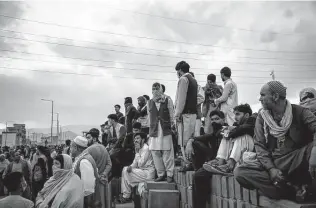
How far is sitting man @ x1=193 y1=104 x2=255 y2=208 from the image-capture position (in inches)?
200

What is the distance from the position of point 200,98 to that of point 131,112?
384cm

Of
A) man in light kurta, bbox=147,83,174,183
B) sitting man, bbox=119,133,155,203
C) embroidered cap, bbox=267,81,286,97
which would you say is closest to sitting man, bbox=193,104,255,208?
embroidered cap, bbox=267,81,286,97

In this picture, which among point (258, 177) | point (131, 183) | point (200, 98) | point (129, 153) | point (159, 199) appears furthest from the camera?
point (129, 153)

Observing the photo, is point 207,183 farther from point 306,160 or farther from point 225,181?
point 306,160

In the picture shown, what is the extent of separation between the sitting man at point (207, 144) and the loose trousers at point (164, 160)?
4.39 ft

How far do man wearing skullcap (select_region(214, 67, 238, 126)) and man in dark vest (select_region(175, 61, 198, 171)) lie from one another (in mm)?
665

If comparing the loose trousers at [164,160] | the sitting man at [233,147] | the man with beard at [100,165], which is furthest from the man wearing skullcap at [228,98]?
the man with beard at [100,165]

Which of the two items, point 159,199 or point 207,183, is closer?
point 207,183

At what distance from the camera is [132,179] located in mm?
8188

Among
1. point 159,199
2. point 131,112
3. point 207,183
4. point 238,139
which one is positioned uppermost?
point 131,112

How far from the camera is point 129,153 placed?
960 cm

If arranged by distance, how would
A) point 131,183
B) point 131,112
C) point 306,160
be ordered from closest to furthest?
point 306,160
point 131,183
point 131,112

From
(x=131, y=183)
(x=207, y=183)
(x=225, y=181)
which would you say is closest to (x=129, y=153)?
(x=131, y=183)

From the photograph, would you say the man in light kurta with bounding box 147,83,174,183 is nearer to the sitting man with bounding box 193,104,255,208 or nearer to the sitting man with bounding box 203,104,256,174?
the sitting man with bounding box 193,104,255,208
